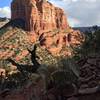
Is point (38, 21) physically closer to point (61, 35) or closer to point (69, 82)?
point (61, 35)

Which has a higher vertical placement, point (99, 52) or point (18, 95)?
point (99, 52)

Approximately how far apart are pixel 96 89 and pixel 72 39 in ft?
534

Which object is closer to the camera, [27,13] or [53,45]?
[53,45]

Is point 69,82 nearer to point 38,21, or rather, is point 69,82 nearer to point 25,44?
point 25,44

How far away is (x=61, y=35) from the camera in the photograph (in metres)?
184

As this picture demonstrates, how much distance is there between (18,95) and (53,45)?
515 ft

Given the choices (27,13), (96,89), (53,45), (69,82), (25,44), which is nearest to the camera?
(96,89)

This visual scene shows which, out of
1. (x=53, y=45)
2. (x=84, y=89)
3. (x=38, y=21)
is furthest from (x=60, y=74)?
(x=38, y=21)

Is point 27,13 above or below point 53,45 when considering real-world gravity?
above

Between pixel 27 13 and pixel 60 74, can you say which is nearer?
pixel 60 74

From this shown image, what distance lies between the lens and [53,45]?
18025 cm

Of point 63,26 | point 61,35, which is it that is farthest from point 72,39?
point 63,26

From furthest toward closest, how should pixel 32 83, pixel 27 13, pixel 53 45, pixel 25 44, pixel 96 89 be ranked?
pixel 27 13
pixel 53 45
pixel 25 44
pixel 32 83
pixel 96 89

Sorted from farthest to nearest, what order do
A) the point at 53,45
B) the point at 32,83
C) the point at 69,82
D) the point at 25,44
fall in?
the point at 53,45 < the point at 25,44 < the point at 32,83 < the point at 69,82
